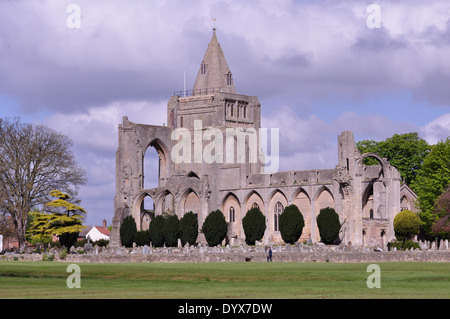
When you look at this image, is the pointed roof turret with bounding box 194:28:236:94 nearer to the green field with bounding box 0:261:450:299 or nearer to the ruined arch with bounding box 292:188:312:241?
the ruined arch with bounding box 292:188:312:241

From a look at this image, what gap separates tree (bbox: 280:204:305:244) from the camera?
249 feet

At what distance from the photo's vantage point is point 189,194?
89.9 meters

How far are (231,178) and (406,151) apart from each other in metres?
17.4

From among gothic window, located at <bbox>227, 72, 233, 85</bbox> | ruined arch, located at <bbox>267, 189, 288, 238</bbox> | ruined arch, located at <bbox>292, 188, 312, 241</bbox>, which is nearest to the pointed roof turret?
gothic window, located at <bbox>227, 72, 233, 85</bbox>

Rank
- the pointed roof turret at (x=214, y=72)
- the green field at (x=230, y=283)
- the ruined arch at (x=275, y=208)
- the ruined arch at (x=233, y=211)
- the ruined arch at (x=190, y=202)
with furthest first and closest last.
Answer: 1. the pointed roof turret at (x=214, y=72)
2. the ruined arch at (x=233, y=211)
3. the ruined arch at (x=190, y=202)
4. the ruined arch at (x=275, y=208)
5. the green field at (x=230, y=283)

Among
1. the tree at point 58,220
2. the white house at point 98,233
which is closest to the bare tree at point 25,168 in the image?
the tree at point 58,220

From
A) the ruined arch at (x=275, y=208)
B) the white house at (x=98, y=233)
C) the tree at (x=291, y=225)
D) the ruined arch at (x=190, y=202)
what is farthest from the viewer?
the white house at (x=98, y=233)

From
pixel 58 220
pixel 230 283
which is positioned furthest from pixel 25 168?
pixel 230 283

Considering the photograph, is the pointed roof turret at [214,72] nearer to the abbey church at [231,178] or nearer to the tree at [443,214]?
the abbey church at [231,178]

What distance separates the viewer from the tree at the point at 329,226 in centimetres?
7369

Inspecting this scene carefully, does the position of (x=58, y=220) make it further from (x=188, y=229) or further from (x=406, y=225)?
(x=406, y=225)

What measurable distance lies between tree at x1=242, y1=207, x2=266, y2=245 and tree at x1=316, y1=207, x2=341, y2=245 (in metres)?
6.37

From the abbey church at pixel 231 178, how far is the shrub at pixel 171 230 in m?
5.88
